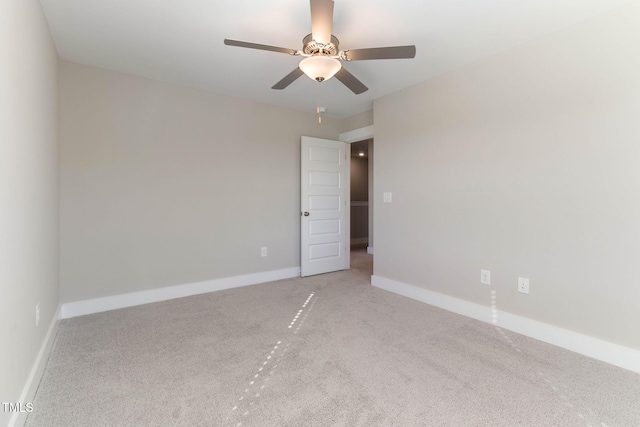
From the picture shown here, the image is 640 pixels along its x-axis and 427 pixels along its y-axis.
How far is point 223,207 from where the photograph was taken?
3832mm

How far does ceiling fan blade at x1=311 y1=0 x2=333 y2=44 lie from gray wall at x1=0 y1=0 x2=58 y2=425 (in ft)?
4.66

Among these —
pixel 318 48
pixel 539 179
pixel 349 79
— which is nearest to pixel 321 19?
pixel 318 48

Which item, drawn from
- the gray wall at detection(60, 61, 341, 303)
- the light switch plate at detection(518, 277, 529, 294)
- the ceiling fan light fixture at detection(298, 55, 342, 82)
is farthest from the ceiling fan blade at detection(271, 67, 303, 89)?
the light switch plate at detection(518, 277, 529, 294)

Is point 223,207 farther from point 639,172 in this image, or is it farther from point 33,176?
point 639,172

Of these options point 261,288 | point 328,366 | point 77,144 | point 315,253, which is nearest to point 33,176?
point 77,144

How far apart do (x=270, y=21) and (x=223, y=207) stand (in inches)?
88.5

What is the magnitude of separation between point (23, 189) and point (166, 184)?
1.82m

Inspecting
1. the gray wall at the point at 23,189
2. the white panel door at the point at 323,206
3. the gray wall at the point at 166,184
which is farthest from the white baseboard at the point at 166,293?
the gray wall at the point at 23,189

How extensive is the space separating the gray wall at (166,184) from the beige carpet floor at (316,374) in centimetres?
62

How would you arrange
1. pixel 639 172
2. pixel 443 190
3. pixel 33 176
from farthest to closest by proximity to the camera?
pixel 443 190 → pixel 639 172 → pixel 33 176

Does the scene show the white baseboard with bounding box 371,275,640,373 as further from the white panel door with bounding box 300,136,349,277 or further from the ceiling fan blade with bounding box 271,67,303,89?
the ceiling fan blade with bounding box 271,67,303,89

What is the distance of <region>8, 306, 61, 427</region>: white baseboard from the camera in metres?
1.41

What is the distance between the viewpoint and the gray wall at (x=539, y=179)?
2078mm

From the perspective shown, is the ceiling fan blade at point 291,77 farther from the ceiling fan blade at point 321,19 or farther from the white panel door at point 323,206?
the white panel door at point 323,206
